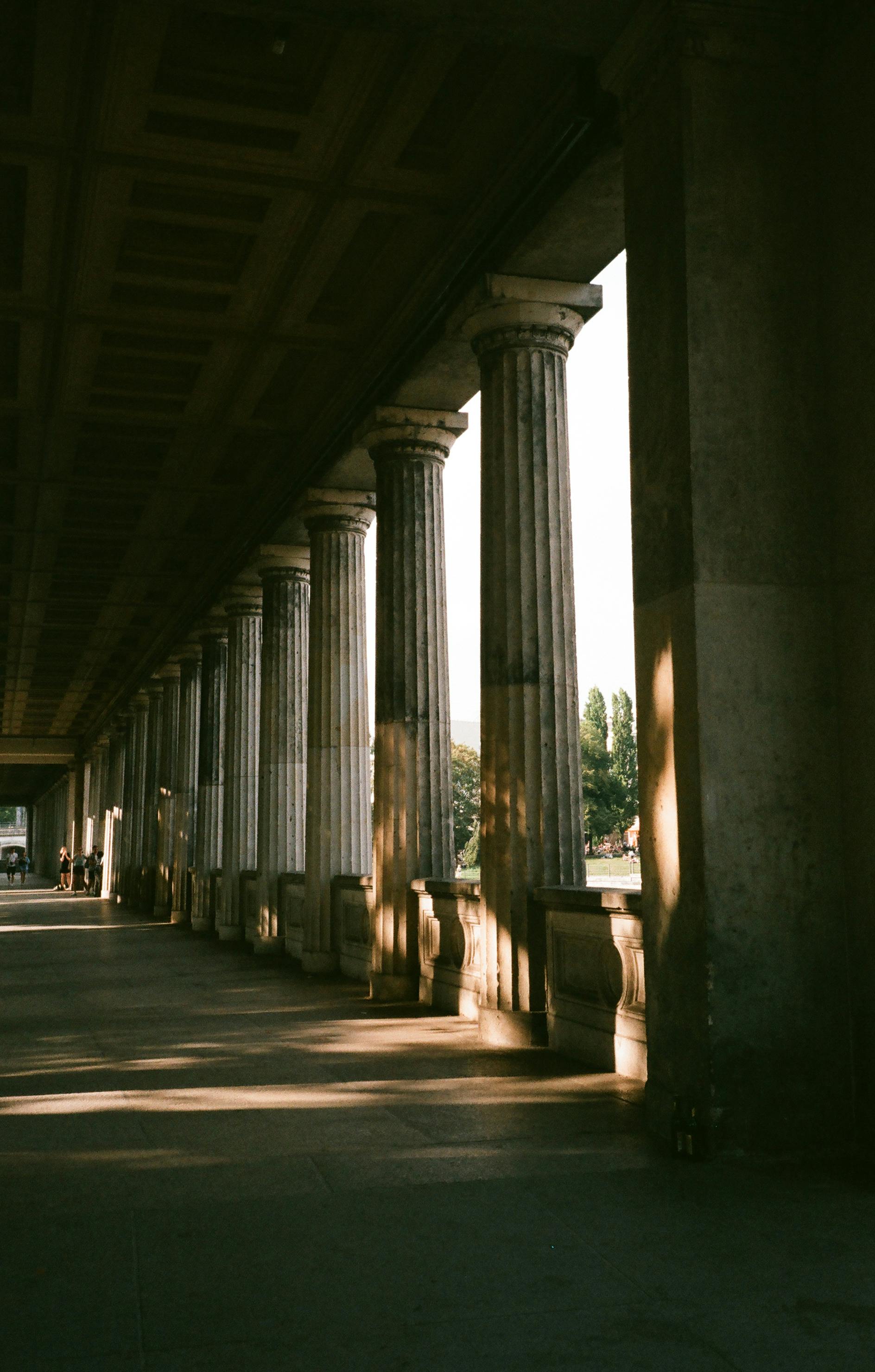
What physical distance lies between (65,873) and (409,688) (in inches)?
1901

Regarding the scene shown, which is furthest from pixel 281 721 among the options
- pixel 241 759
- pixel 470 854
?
pixel 470 854

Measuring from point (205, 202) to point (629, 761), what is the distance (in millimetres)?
129888

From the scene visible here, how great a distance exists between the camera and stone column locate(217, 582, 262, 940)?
960 inches

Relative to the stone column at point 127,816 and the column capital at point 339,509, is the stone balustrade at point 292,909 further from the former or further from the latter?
the stone column at point 127,816

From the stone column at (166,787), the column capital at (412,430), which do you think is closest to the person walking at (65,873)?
the stone column at (166,787)

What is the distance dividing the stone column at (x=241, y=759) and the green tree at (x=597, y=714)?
11940 cm

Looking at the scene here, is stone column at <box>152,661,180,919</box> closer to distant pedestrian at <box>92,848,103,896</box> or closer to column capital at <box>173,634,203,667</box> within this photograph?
column capital at <box>173,634,203,667</box>

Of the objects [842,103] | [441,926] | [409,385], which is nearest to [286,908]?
[441,926]

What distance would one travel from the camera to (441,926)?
13406 millimetres

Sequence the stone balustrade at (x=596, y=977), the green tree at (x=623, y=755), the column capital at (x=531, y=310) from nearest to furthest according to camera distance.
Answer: the stone balustrade at (x=596, y=977), the column capital at (x=531, y=310), the green tree at (x=623, y=755)

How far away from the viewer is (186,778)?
32250 mm

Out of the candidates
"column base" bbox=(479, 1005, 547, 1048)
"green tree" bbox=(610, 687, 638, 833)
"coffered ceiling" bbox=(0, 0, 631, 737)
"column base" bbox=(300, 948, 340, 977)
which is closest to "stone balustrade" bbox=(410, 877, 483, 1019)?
"column base" bbox=(479, 1005, 547, 1048)

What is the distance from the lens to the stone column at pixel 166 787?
3441 centimetres

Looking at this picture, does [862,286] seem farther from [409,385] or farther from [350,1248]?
[409,385]
